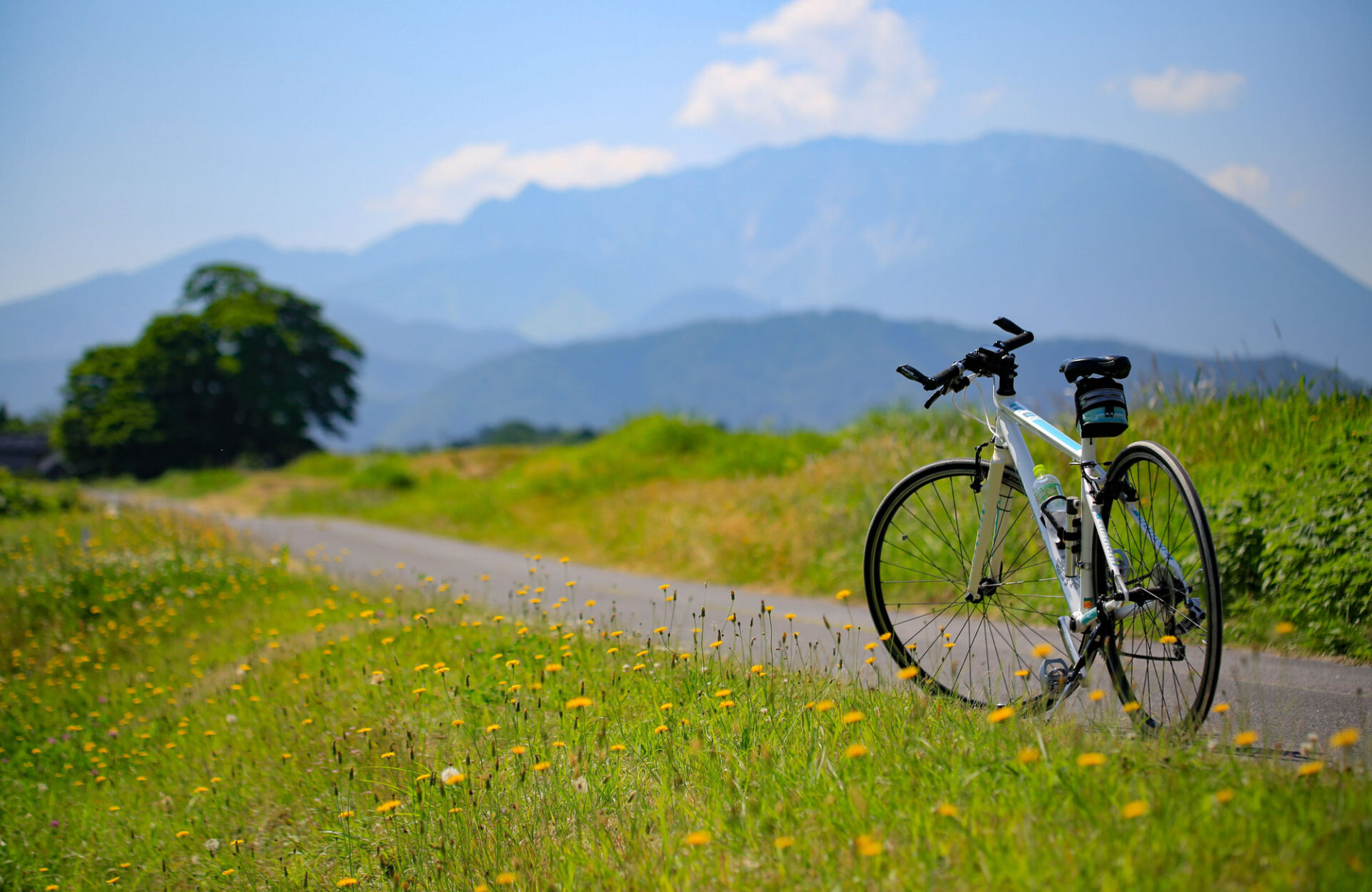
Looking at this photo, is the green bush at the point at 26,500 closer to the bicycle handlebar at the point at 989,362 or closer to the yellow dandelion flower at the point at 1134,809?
the bicycle handlebar at the point at 989,362

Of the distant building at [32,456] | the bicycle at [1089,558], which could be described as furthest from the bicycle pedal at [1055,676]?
the distant building at [32,456]

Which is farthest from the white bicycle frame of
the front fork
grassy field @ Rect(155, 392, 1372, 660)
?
grassy field @ Rect(155, 392, 1372, 660)

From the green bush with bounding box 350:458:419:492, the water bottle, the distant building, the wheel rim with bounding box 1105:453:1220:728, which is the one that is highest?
the water bottle

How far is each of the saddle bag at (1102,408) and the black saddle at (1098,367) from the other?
28 mm

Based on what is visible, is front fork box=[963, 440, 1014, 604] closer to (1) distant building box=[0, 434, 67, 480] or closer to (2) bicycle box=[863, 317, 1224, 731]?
(2) bicycle box=[863, 317, 1224, 731]

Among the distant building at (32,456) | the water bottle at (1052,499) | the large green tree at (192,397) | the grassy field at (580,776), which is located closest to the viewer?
the grassy field at (580,776)

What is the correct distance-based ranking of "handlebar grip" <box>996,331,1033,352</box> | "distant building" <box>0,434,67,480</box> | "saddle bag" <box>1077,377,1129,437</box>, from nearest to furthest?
"saddle bag" <box>1077,377,1129,437</box>
"handlebar grip" <box>996,331,1033,352</box>
"distant building" <box>0,434,67,480</box>

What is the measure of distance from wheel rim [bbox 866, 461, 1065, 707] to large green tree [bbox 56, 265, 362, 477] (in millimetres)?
42343

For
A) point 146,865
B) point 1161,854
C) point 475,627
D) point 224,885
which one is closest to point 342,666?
point 475,627

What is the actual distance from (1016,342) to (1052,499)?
709 mm

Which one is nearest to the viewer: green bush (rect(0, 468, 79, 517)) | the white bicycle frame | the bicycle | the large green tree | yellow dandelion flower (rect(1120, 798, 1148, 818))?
yellow dandelion flower (rect(1120, 798, 1148, 818))

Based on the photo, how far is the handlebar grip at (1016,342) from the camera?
11.8ft

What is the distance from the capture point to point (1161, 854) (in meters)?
2.01

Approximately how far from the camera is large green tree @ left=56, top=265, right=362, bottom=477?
146 feet
